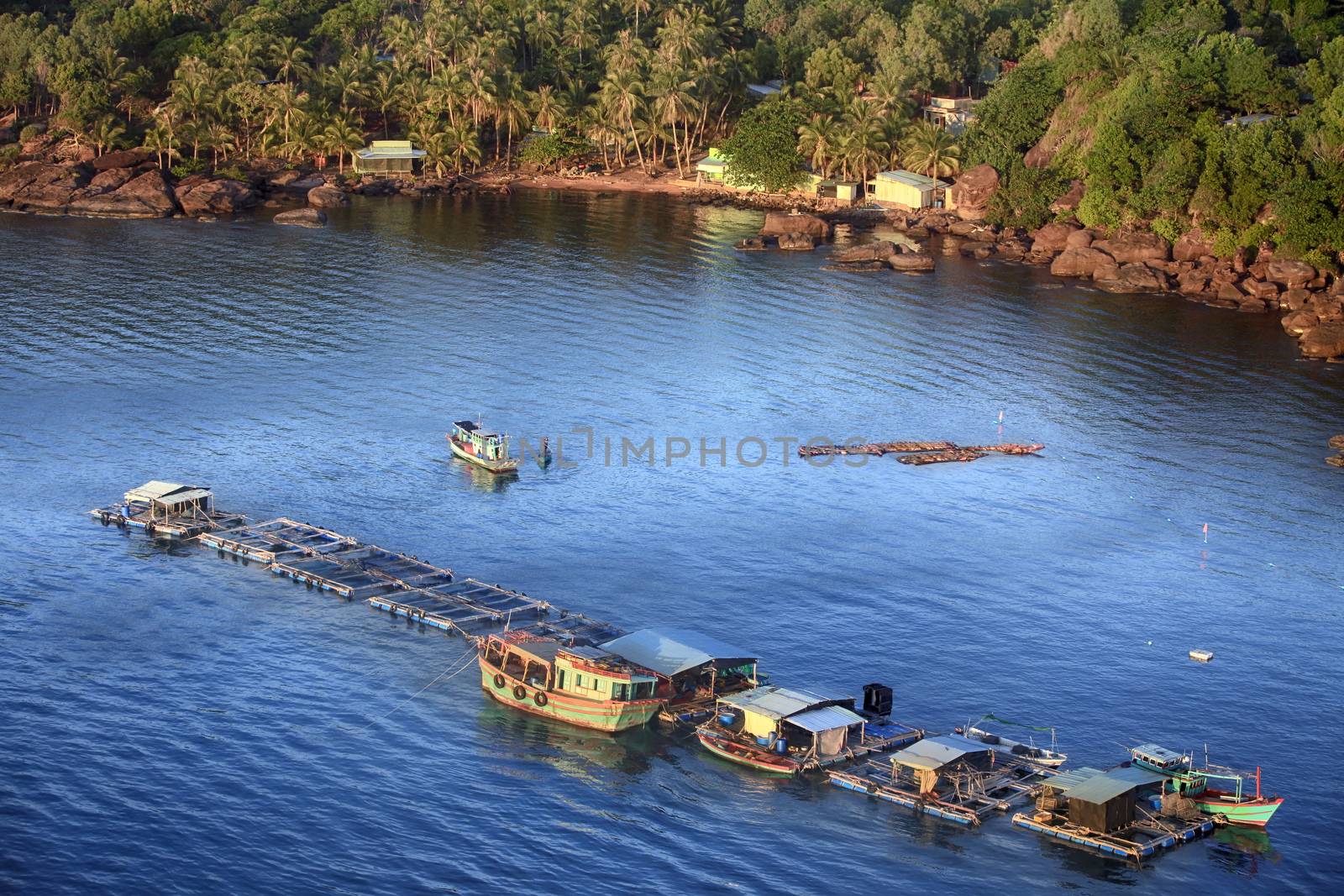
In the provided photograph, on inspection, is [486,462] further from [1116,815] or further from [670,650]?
[1116,815]

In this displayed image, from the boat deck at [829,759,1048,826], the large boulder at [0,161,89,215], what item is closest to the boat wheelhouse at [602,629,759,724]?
the boat deck at [829,759,1048,826]

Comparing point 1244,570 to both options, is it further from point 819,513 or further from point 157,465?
point 157,465

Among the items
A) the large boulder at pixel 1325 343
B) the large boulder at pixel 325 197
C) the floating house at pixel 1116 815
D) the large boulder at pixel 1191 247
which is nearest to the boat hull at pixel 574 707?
the floating house at pixel 1116 815

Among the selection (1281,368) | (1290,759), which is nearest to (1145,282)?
(1281,368)

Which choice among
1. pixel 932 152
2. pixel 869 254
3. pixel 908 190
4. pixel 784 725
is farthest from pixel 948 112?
pixel 784 725

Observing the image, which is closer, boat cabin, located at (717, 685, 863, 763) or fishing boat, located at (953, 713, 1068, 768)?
fishing boat, located at (953, 713, 1068, 768)

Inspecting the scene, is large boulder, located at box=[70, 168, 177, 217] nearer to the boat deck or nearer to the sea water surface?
the sea water surface
